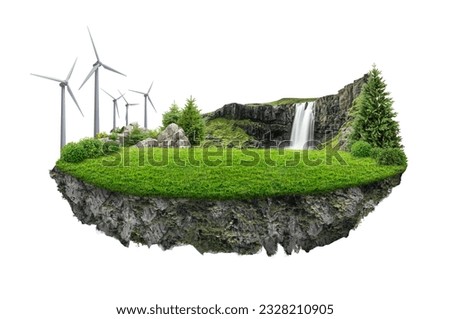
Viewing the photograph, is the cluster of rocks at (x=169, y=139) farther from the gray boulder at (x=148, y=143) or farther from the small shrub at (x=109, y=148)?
the small shrub at (x=109, y=148)

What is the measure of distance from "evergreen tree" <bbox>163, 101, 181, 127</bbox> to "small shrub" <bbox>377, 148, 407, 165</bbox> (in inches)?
449

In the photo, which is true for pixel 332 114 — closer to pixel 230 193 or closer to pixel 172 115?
pixel 172 115

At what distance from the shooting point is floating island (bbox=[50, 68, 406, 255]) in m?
14.0

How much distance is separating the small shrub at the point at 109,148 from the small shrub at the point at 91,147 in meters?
0.29

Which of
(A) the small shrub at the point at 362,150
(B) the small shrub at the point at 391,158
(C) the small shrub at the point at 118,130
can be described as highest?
(C) the small shrub at the point at 118,130

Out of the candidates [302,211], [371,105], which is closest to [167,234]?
[302,211]

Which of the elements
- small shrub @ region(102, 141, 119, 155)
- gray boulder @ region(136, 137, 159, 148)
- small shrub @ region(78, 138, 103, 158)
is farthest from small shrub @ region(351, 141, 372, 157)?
small shrub @ region(78, 138, 103, 158)

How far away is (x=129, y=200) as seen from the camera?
14555 millimetres

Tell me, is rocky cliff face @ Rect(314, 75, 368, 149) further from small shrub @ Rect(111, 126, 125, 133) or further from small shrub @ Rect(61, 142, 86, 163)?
small shrub @ Rect(61, 142, 86, 163)

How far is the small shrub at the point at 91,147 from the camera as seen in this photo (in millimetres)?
16422

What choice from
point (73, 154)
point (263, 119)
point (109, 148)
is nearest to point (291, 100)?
point (263, 119)

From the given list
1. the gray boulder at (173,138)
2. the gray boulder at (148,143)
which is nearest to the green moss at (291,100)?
the gray boulder at (173,138)

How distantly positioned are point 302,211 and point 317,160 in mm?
2394

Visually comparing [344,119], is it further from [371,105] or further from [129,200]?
[129,200]
